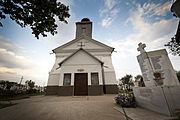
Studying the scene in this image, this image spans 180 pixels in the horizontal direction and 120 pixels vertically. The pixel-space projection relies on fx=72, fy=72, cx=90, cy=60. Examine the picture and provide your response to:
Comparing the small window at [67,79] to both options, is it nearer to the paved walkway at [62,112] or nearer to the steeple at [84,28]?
the paved walkway at [62,112]

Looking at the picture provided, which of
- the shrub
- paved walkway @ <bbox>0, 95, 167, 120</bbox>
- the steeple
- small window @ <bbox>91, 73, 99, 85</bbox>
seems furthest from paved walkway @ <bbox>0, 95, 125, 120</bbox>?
the steeple

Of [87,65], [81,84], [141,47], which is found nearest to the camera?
[141,47]

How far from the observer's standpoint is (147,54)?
5.17 metres

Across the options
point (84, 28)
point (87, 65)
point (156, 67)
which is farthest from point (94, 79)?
point (84, 28)

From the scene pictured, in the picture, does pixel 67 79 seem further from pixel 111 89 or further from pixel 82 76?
pixel 111 89

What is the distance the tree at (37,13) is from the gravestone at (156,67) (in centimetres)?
567

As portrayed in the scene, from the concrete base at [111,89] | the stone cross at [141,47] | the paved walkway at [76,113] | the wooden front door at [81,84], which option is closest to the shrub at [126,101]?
the paved walkway at [76,113]

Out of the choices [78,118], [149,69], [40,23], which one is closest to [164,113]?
[149,69]

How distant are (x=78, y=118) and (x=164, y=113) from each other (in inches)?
128

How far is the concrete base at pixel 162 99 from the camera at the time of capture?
268cm

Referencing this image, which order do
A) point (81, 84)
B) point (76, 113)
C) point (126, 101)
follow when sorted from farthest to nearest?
point (81, 84), point (126, 101), point (76, 113)

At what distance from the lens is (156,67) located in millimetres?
4676

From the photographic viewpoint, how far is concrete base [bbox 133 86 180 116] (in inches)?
106

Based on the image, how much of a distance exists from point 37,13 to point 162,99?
20.0 feet
